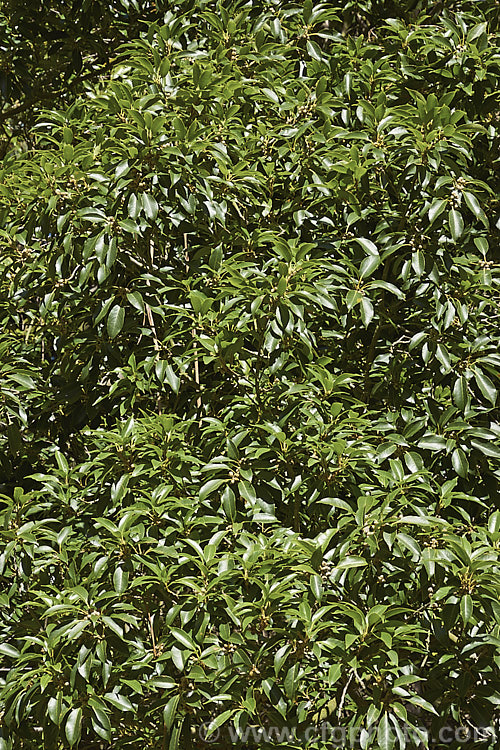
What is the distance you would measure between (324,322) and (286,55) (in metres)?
1.13

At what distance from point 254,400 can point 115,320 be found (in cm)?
48

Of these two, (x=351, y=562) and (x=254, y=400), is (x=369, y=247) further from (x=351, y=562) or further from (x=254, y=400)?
(x=351, y=562)

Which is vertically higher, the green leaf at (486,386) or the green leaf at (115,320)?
the green leaf at (115,320)

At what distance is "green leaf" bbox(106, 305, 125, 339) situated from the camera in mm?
2496

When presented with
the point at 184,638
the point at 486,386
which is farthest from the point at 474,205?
the point at 184,638

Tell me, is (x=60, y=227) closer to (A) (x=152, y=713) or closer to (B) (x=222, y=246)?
(B) (x=222, y=246)

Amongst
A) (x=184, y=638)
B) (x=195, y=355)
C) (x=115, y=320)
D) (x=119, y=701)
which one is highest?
(x=115, y=320)

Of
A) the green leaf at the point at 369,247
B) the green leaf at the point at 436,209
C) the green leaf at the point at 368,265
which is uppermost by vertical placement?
the green leaf at the point at 436,209

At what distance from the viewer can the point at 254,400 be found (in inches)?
97.4

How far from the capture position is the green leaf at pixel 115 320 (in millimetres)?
2496

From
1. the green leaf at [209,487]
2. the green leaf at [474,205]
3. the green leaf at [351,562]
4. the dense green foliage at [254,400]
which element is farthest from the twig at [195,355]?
the green leaf at [474,205]

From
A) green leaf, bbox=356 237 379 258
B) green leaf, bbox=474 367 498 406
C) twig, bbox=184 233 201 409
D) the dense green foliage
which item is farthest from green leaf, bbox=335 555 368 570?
green leaf, bbox=356 237 379 258

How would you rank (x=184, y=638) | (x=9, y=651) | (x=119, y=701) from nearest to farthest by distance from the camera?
(x=184, y=638) → (x=119, y=701) → (x=9, y=651)

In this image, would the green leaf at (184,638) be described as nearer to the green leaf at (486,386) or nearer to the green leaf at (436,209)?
the green leaf at (486,386)
